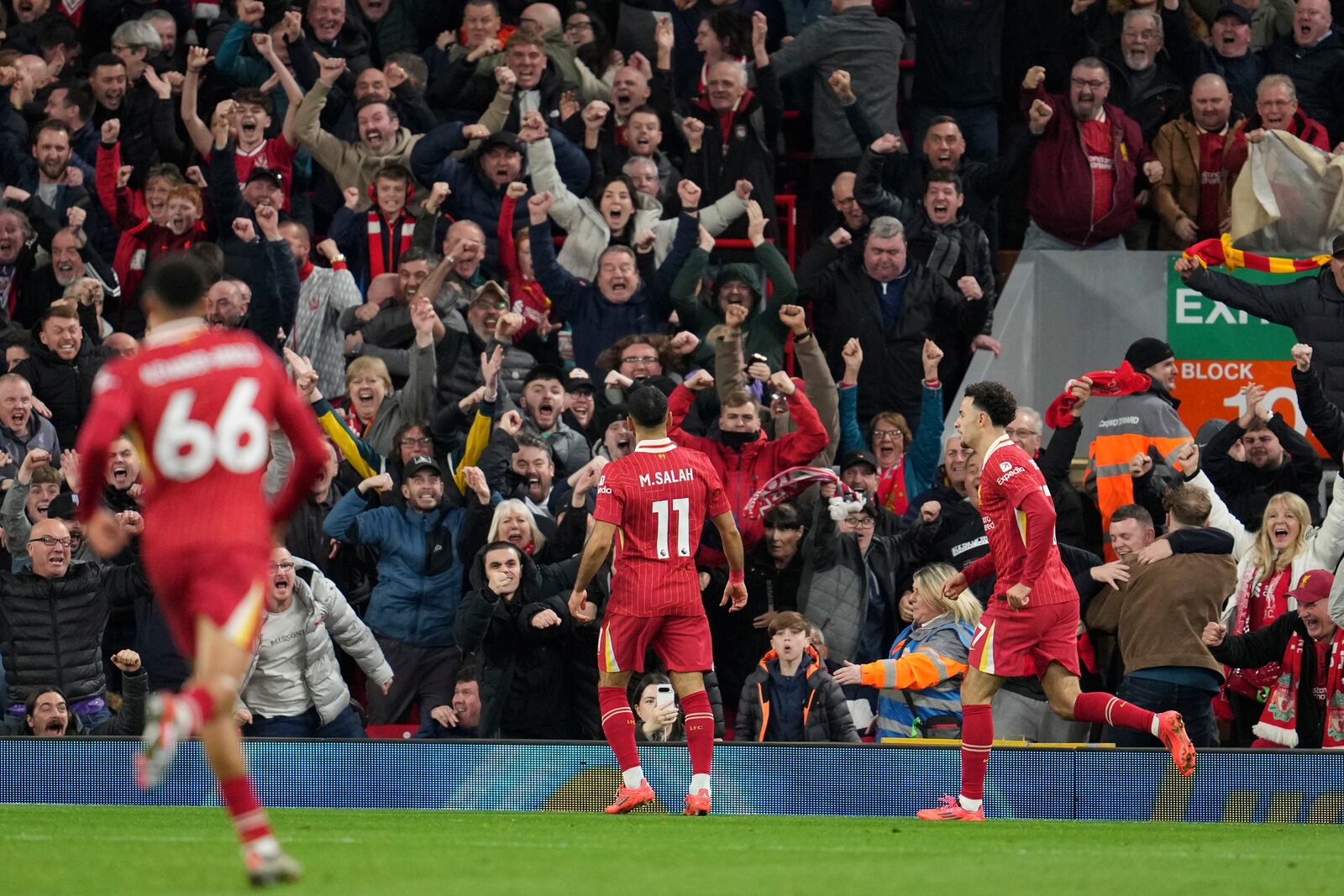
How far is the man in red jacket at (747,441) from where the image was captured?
11.9m

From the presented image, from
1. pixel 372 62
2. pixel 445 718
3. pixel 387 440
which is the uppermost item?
pixel 372 62

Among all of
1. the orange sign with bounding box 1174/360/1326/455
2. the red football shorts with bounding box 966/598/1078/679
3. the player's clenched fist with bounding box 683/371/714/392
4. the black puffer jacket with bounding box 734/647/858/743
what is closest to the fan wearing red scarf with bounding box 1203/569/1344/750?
the red football shorts with bounding box 966/598/1078/679

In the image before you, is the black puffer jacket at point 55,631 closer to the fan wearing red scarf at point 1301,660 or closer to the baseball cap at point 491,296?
the baseball cap at point 491,296

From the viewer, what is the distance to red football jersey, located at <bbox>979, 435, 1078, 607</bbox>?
364 inches

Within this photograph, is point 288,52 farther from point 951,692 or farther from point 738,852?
point 738,852

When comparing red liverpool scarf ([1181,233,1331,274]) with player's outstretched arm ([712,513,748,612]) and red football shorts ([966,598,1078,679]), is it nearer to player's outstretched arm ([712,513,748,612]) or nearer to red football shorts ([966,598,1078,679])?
red football shorts ([966,598,1078,679])

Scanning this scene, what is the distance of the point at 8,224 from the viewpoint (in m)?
14.0

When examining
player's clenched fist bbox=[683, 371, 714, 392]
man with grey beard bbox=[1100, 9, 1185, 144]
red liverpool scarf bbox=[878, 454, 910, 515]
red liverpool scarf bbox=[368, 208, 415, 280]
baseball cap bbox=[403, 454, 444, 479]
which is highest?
man with grey beard bbox=[1100, 9, 1185, 144]

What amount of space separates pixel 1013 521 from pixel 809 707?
6.39 feet

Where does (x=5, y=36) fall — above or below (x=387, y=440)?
above

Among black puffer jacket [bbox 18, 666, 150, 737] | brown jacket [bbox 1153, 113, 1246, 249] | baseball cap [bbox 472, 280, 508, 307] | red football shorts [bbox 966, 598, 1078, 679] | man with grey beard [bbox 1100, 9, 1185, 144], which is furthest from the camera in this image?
man with grey beard [bbox 1100, 9, 1185, 144]

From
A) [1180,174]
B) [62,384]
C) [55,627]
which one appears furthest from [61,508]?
[1180,174]

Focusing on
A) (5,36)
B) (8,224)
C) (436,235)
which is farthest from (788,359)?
(5,36)

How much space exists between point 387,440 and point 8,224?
334 centimetres
